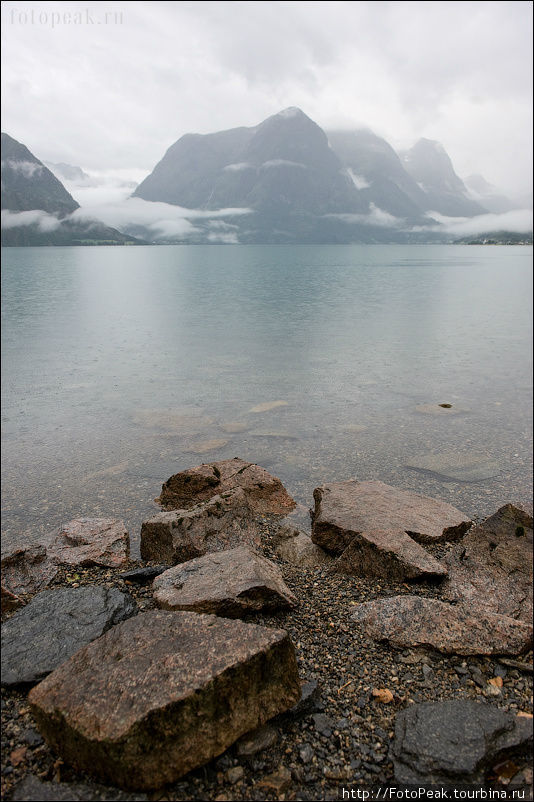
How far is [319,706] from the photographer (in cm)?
635

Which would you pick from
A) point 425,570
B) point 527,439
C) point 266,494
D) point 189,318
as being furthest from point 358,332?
point 425,570

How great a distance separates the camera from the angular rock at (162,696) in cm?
502

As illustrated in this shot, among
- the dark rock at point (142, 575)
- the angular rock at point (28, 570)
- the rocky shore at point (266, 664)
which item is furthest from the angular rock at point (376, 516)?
the angular rock at point (28, 570)

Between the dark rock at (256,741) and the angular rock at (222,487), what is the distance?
25.6 ft

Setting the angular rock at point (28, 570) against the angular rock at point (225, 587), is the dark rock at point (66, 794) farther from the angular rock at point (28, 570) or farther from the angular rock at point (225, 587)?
the angular rock at point (28, 570)

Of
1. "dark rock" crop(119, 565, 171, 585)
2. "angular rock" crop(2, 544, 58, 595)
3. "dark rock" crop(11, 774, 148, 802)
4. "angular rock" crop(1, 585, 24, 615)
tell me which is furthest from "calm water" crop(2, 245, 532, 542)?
"dark rock" crop(11, 774, 148, 802)

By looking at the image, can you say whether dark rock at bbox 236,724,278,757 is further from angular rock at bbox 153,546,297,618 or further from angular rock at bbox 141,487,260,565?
angular rock at bbox 141,487,260,565

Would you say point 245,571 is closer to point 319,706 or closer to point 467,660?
point 319,706

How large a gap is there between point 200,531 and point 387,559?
12.4 ft

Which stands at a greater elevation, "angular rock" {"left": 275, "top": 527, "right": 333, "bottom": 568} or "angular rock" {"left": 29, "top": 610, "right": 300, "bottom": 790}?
"angular rock" {"left": 29, "top": 610, "right": 300, "bottom": 790}

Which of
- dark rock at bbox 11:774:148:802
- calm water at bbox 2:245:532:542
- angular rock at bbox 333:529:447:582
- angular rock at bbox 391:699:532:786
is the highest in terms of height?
calm water at bbox 2:245:532:542

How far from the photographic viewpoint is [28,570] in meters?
9.88

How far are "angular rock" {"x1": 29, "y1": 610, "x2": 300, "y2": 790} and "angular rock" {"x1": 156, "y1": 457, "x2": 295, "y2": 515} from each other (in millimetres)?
7368

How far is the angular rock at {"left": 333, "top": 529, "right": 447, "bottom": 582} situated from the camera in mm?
8938
